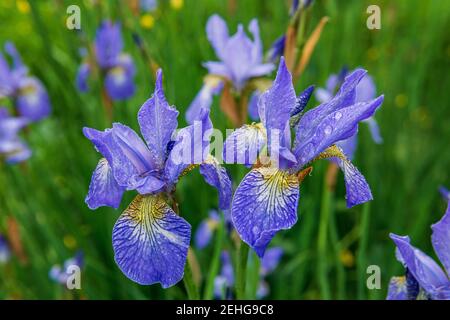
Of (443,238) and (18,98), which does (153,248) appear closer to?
(443,238)

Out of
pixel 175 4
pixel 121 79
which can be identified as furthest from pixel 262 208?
pixel 175 4

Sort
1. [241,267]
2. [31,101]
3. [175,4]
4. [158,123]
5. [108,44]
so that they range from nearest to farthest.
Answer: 1. [158,123]
2. [241,267]
3. [108,44]
4. [31,101]
5. [175,4]

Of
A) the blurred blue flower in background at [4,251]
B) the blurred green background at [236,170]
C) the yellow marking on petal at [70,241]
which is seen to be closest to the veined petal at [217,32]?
the blurred green background at [236,170]

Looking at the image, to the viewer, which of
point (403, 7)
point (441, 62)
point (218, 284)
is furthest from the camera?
point (403, 7)
